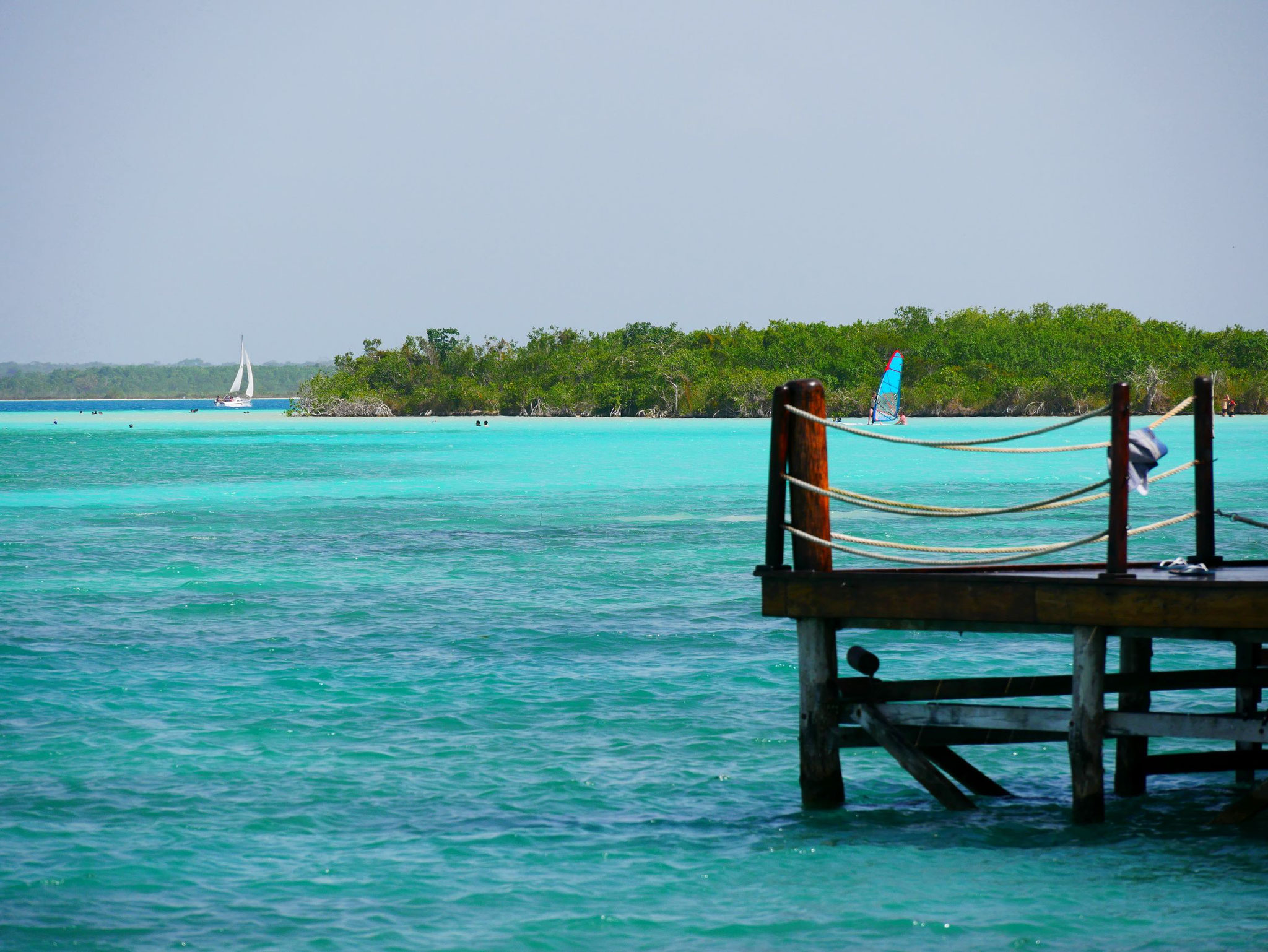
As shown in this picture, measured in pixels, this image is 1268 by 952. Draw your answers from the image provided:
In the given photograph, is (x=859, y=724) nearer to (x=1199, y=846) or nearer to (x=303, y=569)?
(x=1199, y=846)

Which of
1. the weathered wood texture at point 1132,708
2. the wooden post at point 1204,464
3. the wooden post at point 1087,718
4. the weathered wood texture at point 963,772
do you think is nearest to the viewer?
the wooden post at point 1087,718

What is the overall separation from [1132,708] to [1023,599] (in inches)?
81.4

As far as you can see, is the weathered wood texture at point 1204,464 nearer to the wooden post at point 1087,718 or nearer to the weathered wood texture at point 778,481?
the wooden post at point 1087,718

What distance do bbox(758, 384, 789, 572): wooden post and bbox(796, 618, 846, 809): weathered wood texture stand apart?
45 centimetres

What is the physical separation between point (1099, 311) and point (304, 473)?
137132mm

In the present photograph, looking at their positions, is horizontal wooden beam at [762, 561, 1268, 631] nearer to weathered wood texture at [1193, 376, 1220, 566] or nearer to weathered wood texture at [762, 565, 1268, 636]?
weathered wood texture at [762, 565, 1268, 636]

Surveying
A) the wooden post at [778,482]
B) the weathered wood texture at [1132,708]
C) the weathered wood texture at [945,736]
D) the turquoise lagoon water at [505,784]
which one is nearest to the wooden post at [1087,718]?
the turquoise lagoon water at [505,784]

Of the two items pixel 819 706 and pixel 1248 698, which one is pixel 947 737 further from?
pixel 1248 698

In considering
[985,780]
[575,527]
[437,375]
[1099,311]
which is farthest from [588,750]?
[1099,311]

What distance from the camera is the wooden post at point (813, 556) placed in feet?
30.8

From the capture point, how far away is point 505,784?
1108cm

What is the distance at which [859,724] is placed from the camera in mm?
10094

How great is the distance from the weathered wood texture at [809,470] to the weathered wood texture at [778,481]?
4 centimetres

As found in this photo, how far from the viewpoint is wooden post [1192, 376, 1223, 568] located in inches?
355
